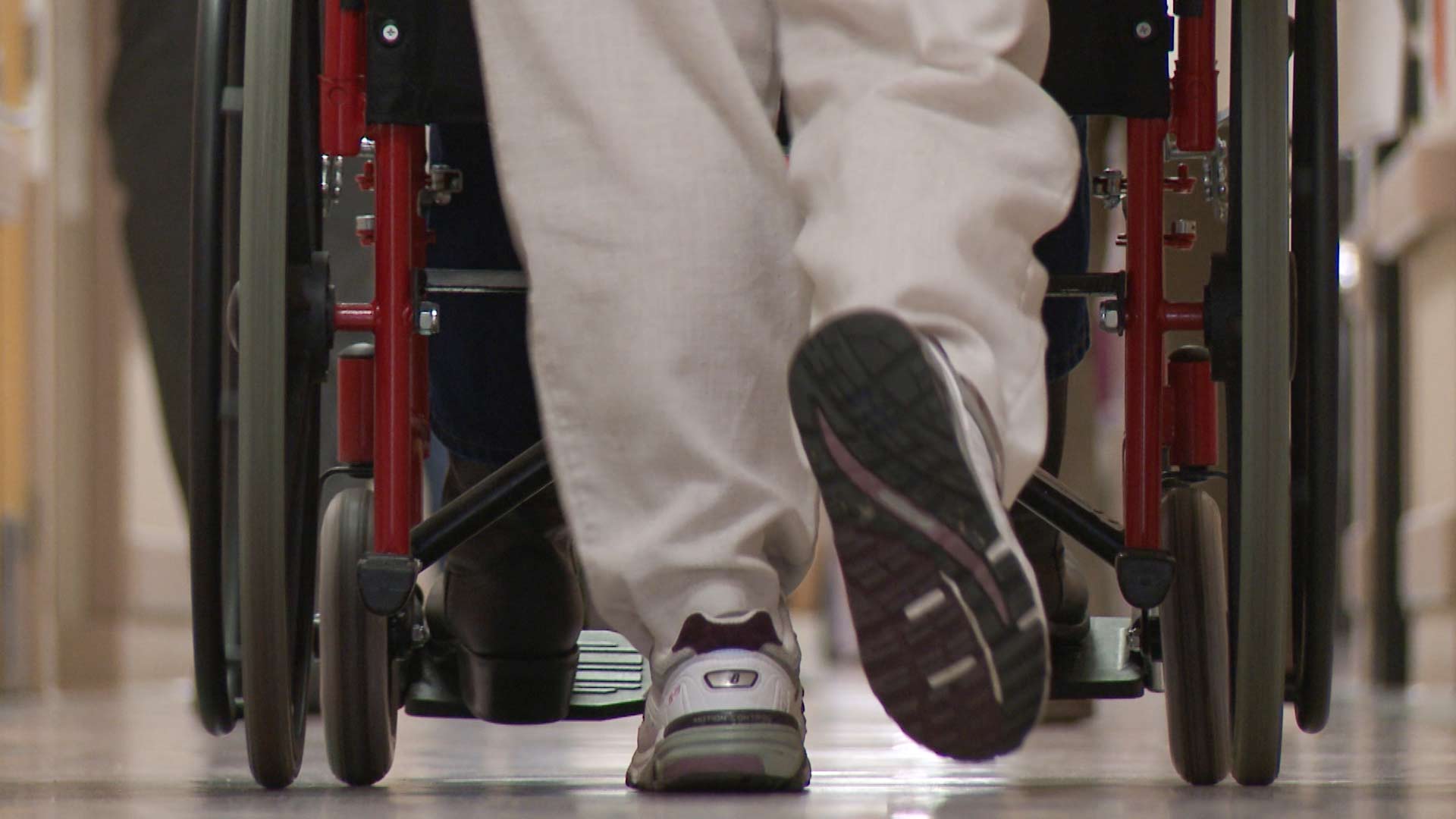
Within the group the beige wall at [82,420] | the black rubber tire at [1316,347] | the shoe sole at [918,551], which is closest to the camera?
the shoe sole at [918,551]

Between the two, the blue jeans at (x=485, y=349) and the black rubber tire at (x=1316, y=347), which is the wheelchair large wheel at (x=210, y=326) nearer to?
the blue jeans at (x=485, y=349)

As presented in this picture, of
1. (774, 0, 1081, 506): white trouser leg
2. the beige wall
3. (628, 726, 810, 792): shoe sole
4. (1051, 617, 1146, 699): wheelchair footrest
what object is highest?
(774, 0, 1081, 506): white trouser leg

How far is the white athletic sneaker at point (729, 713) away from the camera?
0.94 metres

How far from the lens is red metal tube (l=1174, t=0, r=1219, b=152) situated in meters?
1.12

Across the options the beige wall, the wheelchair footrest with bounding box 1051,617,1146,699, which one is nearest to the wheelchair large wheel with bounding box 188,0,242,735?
the wheelchair footrest with bounding box 1051,617,1146,699

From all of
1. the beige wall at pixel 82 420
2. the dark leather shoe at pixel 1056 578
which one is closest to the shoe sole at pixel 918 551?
the dark leather shoe at pixel 1056 578

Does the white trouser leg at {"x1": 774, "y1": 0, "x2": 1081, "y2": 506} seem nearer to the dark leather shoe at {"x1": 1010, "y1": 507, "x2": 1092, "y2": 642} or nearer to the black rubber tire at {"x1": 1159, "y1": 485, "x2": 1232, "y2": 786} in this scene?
the black rubber tire at {"x1": 1159, "y1": 485, "x2": 1232, "y2": 786}

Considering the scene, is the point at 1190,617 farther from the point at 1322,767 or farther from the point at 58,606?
the point at 58,606

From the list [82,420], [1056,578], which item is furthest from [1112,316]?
[82,420]

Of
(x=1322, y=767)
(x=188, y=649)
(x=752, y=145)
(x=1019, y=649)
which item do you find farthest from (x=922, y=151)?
(x=188, y=649)

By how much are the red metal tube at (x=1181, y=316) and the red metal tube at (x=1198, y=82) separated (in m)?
0.10

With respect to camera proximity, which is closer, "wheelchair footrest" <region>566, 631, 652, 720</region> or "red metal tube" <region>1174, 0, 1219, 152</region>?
"red metal tube" <region>1174, 0, 1219, 152</region>

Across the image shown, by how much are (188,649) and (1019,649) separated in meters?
3.63

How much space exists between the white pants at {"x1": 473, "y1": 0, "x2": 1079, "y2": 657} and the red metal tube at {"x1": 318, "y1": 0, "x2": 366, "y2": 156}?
0.16 m
